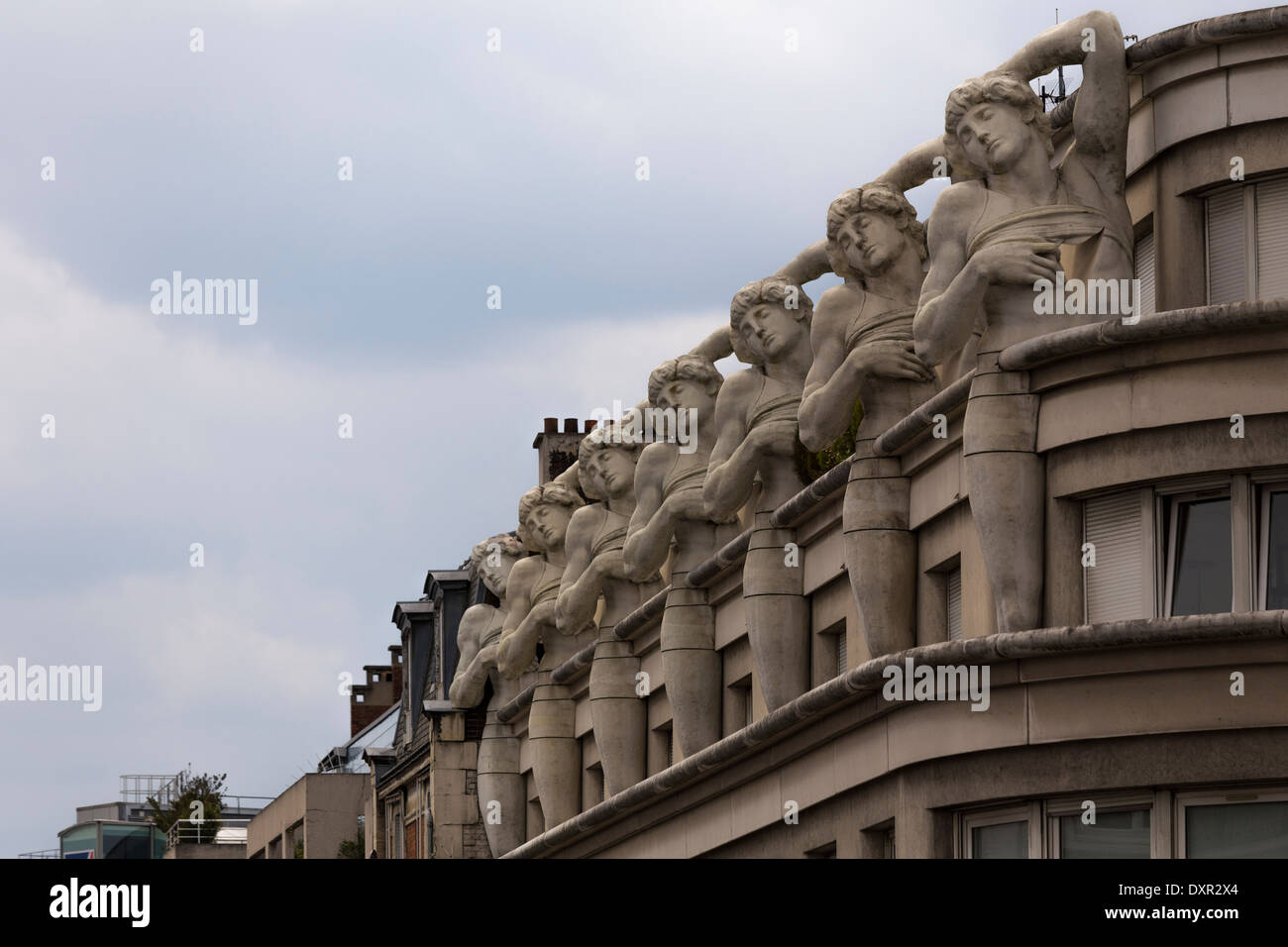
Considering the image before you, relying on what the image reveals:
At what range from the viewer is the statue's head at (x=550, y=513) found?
4675 cm

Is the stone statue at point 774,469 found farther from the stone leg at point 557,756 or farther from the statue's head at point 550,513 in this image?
the stone leg at point 557,756

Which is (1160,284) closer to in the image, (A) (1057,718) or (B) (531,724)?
(A) (1057,718)

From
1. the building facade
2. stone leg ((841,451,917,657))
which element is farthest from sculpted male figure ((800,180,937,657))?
the building facade

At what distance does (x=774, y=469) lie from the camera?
1399 inches

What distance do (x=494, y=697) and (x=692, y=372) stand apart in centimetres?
1291

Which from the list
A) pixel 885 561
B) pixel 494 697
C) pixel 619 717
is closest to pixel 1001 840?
pixel 885 561

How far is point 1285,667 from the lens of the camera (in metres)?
24.7

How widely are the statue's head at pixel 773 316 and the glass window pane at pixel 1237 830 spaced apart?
11.6 m

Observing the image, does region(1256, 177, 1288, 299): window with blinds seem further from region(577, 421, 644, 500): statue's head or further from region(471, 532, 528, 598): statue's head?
region(471, 532, 528, 598): statue's head

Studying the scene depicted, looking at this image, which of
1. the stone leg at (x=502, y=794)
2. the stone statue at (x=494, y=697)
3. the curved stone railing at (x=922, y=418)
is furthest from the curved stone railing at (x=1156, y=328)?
the stone leg at (x=502, y=794)

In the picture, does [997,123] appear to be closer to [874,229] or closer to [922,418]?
[922,418]

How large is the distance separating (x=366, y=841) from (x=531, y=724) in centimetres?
1804

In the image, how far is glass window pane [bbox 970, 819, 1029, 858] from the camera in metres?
26.7
